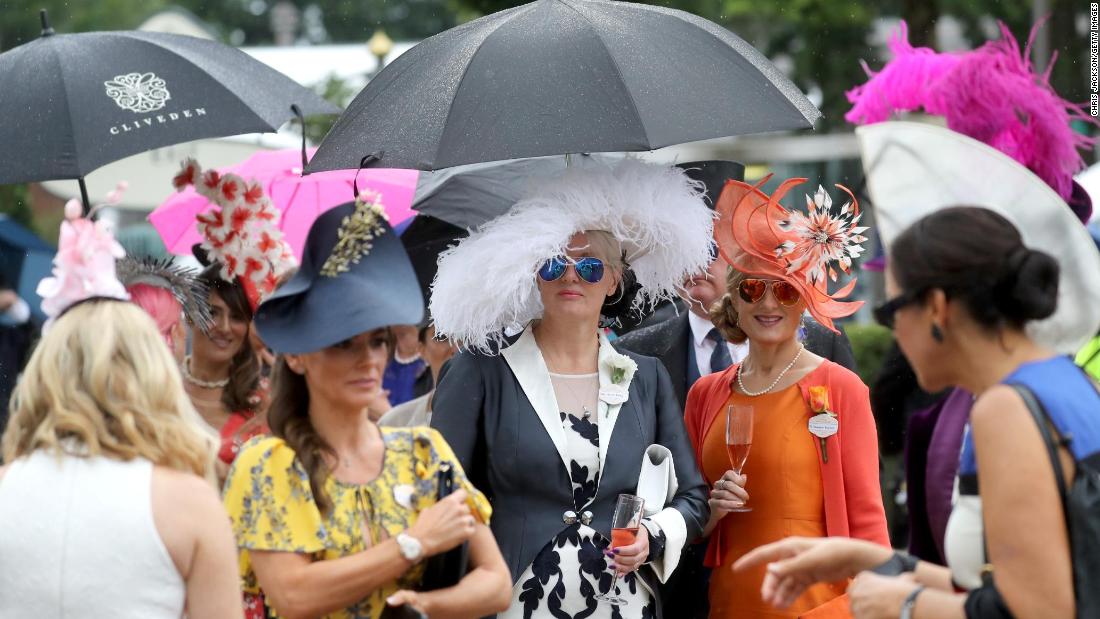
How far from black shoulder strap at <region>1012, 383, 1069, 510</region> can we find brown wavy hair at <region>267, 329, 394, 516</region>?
1.55 meters

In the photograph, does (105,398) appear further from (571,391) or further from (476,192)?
(476,192)

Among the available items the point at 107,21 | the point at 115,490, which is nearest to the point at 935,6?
the point at 115,490

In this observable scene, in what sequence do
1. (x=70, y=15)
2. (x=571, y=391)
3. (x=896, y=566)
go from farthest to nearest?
(x=70, y=15), (x=571, y=391), (x=896, y=566)

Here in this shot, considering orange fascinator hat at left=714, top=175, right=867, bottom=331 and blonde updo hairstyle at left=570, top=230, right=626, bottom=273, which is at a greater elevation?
blonde updo hairstyle at left=570, top=230, right=626, bottom=273

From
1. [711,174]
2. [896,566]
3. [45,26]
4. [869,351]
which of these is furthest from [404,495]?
[869,351]

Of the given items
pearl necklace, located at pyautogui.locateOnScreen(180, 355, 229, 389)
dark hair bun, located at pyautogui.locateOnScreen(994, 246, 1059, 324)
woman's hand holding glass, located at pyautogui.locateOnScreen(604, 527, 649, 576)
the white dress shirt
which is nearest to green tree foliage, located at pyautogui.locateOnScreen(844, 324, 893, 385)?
the white dress shirt

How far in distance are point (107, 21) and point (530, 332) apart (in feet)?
121

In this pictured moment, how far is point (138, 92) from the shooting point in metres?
5.25

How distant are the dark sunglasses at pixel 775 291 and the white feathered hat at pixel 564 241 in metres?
0.18

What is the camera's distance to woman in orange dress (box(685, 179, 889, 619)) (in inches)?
185

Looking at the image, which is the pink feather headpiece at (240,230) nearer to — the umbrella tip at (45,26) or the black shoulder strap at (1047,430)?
the umbrella tip at (45,26)

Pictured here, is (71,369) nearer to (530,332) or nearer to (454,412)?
(454,412)

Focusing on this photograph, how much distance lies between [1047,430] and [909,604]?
49 centimetres

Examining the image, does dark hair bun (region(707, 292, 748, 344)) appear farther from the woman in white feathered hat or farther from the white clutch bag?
the white clutch bag
